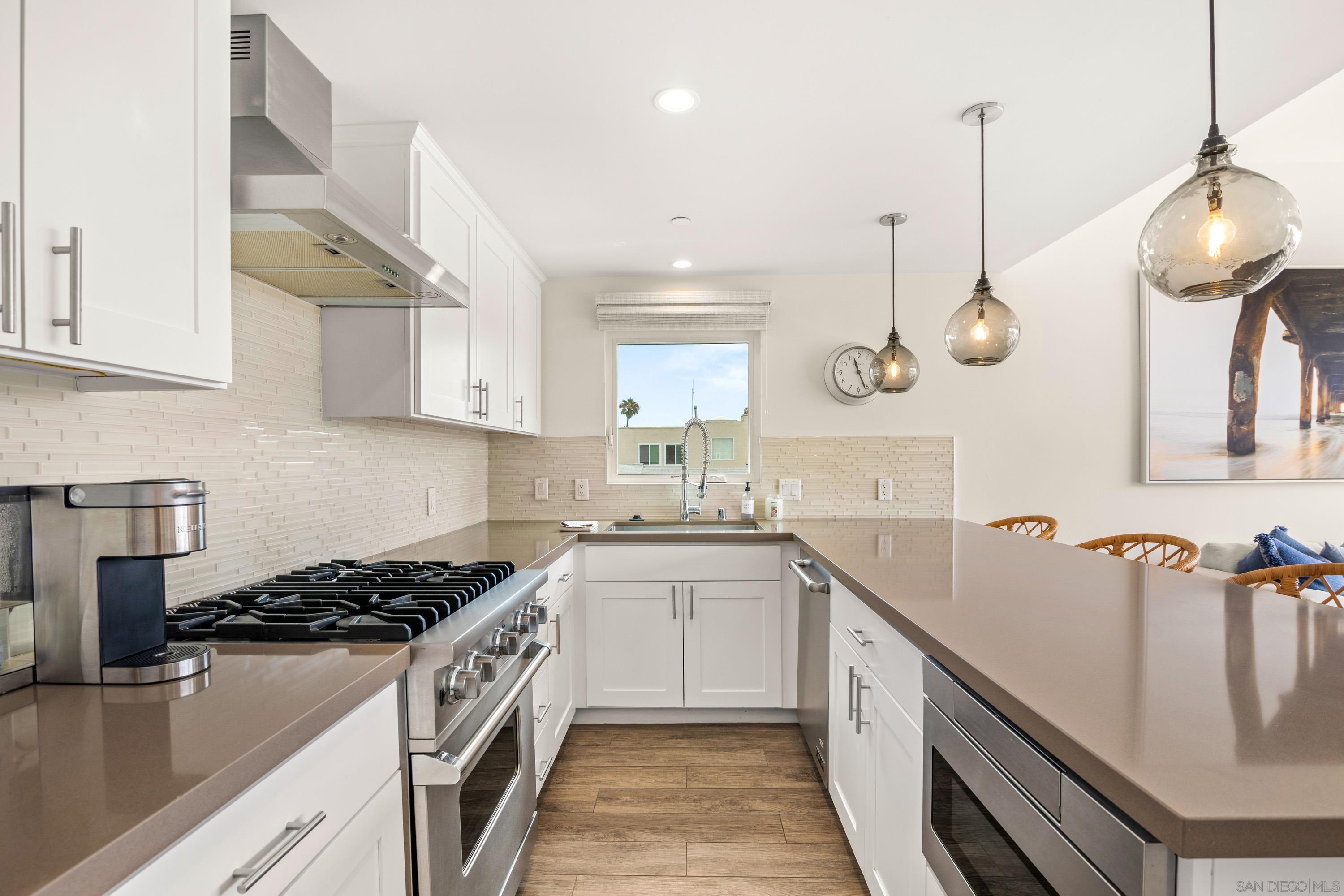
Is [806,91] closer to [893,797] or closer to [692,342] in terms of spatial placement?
[893,797]

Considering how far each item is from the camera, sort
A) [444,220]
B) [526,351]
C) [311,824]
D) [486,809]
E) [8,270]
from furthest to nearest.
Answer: [526,351]
[444,220]
[486,809]
[311,824]
[8,270]

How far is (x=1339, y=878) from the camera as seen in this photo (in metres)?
0.62

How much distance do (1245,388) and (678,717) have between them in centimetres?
350

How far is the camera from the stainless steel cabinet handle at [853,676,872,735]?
1.71 m

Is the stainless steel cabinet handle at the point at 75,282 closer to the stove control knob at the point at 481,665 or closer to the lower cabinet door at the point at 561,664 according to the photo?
the stove control knob at the point at 481,665

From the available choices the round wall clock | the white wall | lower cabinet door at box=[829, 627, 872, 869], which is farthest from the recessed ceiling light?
the round wall clock

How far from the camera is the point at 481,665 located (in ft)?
4.31

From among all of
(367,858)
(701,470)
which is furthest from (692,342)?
(367,858)

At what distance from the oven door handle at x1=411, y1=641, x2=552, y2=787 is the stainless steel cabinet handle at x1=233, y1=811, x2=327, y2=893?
1.00ft

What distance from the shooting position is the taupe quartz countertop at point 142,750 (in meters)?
0.57

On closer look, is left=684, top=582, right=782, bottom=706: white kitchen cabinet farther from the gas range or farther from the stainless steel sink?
the gas range

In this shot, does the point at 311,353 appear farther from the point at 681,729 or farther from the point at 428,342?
the point at 681,729

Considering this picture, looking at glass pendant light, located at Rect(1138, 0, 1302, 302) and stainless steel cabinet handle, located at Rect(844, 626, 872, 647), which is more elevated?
glass pendant light, located at Rect(1138, 0, 1302, 302)

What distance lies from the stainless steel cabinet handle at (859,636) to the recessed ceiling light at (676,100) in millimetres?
1491
